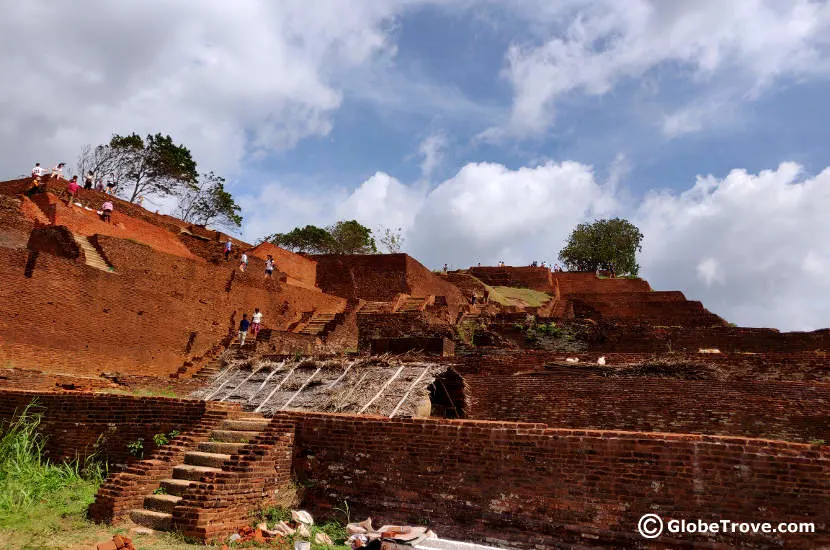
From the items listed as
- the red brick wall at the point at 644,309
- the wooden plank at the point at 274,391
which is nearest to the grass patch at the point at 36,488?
the wooden plank at the point at 274,391

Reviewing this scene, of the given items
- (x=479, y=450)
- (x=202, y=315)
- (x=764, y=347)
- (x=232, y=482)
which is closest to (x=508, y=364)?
(x=479, y=450)

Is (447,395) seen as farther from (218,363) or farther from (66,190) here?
(66,190)

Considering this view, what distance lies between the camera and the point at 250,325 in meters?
16.8

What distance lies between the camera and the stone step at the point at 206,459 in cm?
653

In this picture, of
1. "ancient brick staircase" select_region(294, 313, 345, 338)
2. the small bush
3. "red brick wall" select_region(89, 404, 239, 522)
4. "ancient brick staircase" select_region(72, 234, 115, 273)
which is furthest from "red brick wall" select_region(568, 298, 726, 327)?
the small bush

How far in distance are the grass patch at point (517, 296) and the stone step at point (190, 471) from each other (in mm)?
23825

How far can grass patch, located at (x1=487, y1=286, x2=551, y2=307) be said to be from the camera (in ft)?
100

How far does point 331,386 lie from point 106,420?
352 centimetres

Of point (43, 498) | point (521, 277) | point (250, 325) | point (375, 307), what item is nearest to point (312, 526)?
point (43, 498)

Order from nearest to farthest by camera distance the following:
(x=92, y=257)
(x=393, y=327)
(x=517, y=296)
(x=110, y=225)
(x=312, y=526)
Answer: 1. (x=312, y=526)
2. (x=92, y=257)
3. (x=393, y=327)
4. (x=110, y=225)
5. (x=517, y=296)

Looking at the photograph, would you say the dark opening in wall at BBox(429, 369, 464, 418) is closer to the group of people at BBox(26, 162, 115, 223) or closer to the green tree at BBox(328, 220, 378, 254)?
the group of people at BBox(26, 162, 115, 223)

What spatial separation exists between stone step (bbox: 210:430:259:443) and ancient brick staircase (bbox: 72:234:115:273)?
25.4 ft

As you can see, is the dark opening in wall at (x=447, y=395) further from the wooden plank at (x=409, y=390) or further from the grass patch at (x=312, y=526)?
the grass patch at (x=312, y=526)

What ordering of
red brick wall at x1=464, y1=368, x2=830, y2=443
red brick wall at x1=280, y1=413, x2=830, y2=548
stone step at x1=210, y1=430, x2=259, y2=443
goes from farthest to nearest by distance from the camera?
red brick wall at x1=464, y1=368, x2=830, y2=443, stone step at x1=210, y1=430, x2=259, y2=443, red brick wall at x1=280, y1=413, x2=830, y2=548
